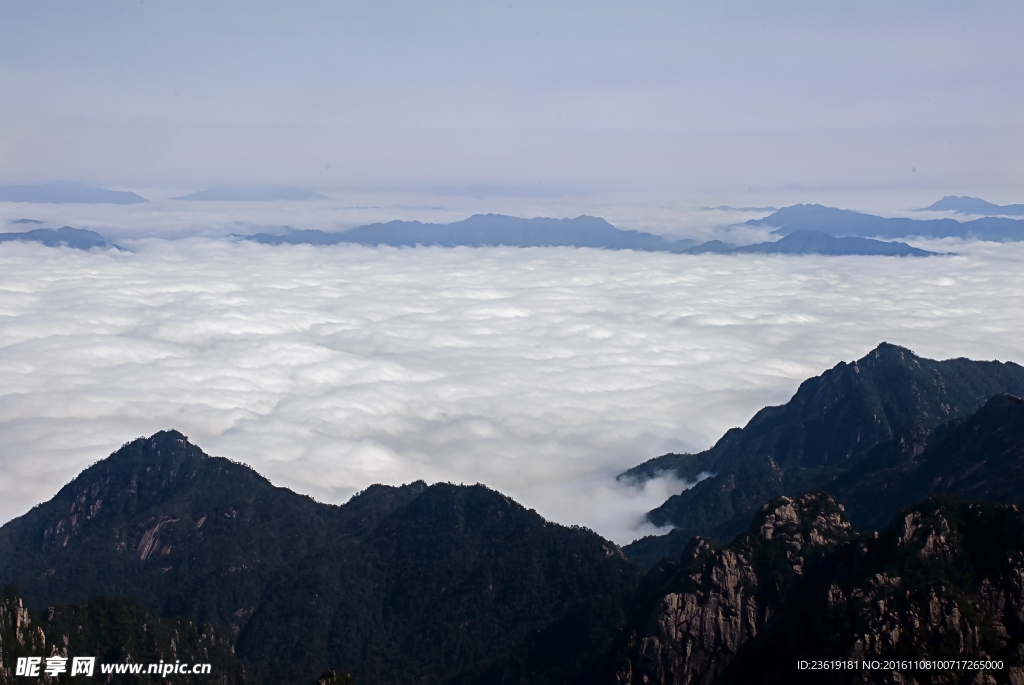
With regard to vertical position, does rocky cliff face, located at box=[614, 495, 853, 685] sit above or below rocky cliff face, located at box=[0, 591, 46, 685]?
above

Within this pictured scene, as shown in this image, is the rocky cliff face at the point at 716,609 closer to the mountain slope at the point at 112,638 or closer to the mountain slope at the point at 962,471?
the mountain slope at the point at 962,471

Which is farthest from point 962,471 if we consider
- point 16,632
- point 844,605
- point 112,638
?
point 16,632

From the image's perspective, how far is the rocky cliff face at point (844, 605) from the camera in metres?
94.7

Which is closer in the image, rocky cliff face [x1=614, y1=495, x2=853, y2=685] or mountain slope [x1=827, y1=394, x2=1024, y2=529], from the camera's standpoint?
rocky cliff face [x1=614, y1=495, x2=853, y2=685]

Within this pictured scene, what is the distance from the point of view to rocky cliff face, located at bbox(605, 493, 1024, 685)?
94.7 m

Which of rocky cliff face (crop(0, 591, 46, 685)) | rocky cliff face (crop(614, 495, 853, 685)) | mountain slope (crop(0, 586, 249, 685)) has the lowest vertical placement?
mountain slope (crop(0, 586, 249, 685))

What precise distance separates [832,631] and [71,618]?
115 m

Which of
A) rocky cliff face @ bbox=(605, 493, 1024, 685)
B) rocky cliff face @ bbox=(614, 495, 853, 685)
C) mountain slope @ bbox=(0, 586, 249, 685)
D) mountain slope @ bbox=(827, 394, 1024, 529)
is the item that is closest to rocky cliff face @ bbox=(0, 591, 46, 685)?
mountain slope @ bbox=(0, 586, 249, 685)

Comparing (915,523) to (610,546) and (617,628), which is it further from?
(610,546)

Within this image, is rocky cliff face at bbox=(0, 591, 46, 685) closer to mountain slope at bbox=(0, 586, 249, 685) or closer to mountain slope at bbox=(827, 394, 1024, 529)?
mountain slope at bbox=(0, 586, 249, 685)

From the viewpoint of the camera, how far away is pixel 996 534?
105 m

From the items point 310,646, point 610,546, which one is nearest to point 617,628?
point 610,546

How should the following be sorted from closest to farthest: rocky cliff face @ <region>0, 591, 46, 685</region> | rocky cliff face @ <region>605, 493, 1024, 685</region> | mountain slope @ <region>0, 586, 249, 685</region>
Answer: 1. rocky cliff face @ <region>605, 493, 1024, 685</region>
2. rocky cliff face @ <region>0, 591, 46, 685</region>
3. mountain slope @ <region>0, 586, 249, 685</region>

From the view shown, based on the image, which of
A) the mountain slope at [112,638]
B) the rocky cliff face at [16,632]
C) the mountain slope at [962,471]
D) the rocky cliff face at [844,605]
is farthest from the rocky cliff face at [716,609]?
the rocky cliff face at [16,632]
